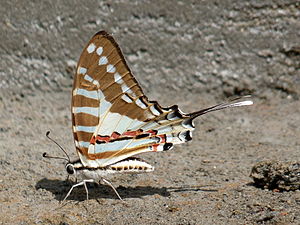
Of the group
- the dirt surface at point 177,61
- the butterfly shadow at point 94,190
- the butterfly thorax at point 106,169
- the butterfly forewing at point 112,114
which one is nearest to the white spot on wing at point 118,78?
the butterfly forewing at point 112,114

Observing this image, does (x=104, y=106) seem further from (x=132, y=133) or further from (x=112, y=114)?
(x=132, y=133)

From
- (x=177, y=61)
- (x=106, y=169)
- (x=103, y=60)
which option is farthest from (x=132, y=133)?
(x=177, y=61)

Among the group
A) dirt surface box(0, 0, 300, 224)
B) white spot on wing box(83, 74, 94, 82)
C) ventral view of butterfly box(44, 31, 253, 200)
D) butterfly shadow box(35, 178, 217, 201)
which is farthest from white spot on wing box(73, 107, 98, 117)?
dirt surface box(0, 0, 300, 224)

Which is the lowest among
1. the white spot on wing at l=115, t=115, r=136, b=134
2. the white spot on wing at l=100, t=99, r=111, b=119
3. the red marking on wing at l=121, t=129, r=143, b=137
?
the red marking on wing at l=121, t=129, r=143, b=137

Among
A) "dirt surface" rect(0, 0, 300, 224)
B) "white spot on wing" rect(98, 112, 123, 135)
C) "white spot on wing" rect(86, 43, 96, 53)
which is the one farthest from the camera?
"dirt surface" rect(0, 0, 300, 224)

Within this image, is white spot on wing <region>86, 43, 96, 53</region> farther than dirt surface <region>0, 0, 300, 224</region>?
No

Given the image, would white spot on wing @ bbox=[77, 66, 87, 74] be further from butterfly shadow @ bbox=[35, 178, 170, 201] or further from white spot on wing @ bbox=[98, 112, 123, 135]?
butterfly shadow @ bbox=[35, 178, 170, 201]

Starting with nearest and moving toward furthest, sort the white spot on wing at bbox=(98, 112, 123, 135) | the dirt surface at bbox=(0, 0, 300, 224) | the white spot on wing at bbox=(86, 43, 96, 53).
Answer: the white spot on wing at bbox=(86, 43, 96, 53), the white spot on wing at bbox=(98, 112, 123, 135), the dirt surface at bbox=(0, 0, 300, 224)
